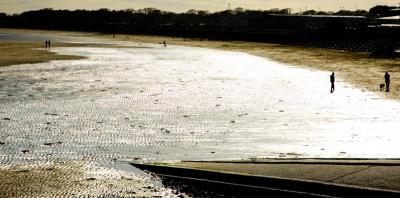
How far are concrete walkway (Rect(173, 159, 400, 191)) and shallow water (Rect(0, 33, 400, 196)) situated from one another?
159 inches

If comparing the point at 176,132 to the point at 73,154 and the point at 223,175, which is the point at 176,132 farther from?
the point at 223,175

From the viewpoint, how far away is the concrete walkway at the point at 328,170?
392 inches

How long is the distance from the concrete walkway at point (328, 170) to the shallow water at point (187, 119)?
13.2 ft

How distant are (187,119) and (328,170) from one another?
42.2 feet

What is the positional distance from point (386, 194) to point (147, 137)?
37.3 ft

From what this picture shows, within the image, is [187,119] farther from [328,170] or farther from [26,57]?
[26,57]

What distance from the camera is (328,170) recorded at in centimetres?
→ 1088

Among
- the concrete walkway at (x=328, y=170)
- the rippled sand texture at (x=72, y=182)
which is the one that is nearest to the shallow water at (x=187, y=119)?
the rippled sand texture at (x=72, y=182)

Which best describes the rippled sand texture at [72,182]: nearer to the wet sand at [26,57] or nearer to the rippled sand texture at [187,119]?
the rippled sand texture at [187,119]

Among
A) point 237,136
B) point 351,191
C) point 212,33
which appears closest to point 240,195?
point 351,191

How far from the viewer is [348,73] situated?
4534cm

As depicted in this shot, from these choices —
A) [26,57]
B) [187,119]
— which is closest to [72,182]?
[187,119]

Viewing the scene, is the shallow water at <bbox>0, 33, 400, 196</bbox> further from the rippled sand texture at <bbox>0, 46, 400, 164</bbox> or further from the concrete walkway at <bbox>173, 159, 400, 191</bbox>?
the concrete walkway at <bbox>173, 159, 400, 191</bbox>

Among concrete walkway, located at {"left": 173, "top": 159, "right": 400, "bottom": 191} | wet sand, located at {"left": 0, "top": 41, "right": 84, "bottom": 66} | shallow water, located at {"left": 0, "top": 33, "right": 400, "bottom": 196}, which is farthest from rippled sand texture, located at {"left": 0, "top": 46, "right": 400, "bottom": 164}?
wet sand, located at {"left": 0, "top": 41, "right": 84, "bottom": 66}
